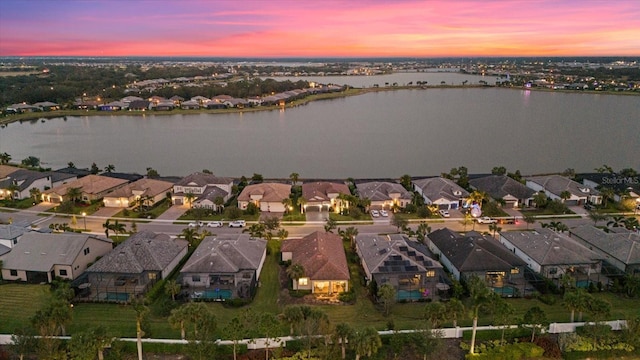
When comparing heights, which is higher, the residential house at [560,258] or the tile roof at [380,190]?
the tile roof at [380,190]

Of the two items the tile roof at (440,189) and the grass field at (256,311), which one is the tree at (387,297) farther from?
the tile roof at (440,189)

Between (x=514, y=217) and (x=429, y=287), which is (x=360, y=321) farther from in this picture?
(x=514, y=217)

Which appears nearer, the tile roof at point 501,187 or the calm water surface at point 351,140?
the tile roof at point 501,187

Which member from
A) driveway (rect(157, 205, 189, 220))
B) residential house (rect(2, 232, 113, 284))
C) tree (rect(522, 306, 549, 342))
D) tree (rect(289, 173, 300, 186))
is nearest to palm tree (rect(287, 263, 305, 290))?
tree (rect(522, 306, 549, 342))

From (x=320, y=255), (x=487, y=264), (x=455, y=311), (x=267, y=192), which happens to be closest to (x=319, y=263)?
(x=320, y=255)

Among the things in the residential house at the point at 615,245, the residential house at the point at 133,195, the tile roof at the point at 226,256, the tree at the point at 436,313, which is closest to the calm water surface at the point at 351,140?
the residential house at the point at 133,195

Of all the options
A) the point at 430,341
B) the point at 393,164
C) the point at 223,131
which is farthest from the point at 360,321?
the point at 223,131
